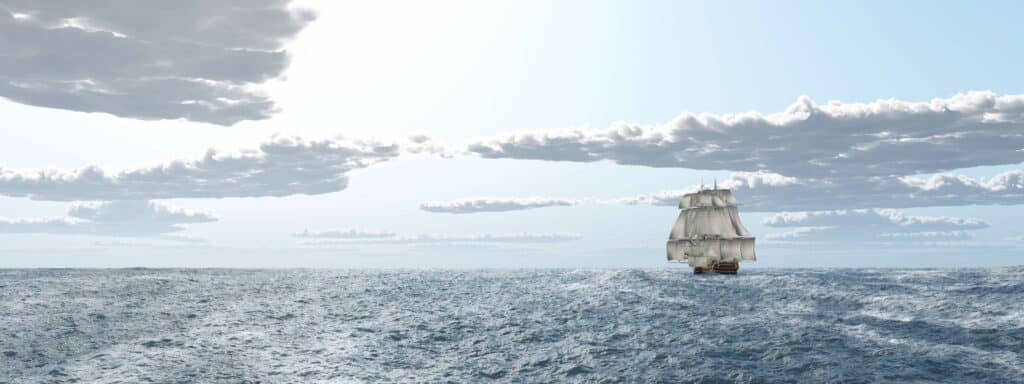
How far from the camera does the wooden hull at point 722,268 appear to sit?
409 ft

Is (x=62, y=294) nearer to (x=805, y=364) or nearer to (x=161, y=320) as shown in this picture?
(x=161, y=320)

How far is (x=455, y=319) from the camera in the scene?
53.2 metres

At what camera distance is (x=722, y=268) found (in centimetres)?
12538

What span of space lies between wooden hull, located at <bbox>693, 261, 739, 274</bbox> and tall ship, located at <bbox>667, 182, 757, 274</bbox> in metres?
0.18

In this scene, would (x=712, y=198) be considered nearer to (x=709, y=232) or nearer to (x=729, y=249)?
(x=709, y=232)

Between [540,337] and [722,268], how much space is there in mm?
89321

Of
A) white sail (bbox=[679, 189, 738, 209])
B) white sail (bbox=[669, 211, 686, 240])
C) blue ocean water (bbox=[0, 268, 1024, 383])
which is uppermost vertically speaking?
white sail (bbox=[679, 189, 738, 209])

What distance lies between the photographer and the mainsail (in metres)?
134

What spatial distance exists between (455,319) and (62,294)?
145ft

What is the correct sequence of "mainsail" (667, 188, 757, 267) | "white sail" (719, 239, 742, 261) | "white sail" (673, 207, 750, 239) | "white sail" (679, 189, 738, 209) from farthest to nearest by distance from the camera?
"white sail" (679, 189, 738, 209) → "white sail" (673, 207, 750, 239) → "mainsail" (667, 188, 757, 267) → "white sail" (719, 239, 742, 261)

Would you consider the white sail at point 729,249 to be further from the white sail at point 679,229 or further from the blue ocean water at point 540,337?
the blue ocean water at point 540,337

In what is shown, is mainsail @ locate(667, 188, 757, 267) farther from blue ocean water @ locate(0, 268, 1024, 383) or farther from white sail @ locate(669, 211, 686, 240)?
blue ocean water @ locate(0, 268, 1024, 383)

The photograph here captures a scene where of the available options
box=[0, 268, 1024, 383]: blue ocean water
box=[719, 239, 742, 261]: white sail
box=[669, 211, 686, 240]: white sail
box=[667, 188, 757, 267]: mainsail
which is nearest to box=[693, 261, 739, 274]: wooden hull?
box=[667, 188, 757, 267]: mainsail

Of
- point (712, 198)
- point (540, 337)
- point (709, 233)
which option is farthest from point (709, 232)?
point (540, 337)
